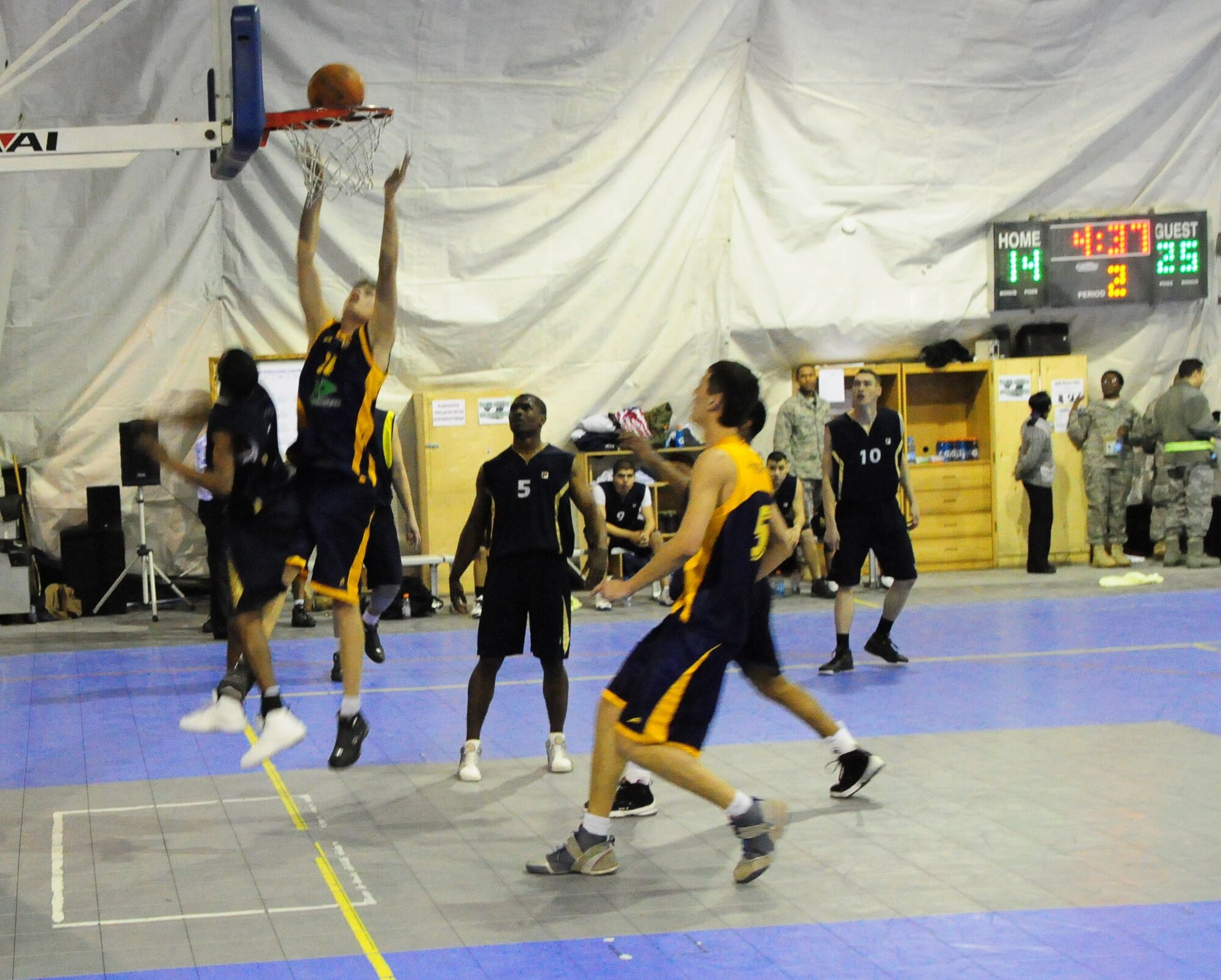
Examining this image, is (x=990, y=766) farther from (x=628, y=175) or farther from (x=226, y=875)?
(x=628, y=175)

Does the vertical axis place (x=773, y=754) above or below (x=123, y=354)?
below

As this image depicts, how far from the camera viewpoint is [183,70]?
1504cm

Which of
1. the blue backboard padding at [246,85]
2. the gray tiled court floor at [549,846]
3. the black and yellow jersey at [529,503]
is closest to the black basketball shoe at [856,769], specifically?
the gray tiled court floor at [549,846]

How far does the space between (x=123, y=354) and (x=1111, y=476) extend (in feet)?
36.3

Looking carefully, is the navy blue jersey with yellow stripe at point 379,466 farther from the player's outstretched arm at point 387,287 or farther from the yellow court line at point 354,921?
the yellow court line at point 354,921

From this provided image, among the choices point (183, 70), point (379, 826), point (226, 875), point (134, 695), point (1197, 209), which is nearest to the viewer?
point (226, 875)

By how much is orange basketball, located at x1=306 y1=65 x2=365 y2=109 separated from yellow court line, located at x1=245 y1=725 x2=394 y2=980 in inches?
138

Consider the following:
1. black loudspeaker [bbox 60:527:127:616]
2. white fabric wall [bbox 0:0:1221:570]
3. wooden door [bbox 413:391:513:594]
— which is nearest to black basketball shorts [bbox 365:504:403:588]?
wooden door [bbox 413:391:513:594]

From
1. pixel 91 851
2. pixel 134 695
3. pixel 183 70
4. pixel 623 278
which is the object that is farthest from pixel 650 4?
pixel 91 851

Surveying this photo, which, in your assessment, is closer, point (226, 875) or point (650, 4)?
point (226, 875)

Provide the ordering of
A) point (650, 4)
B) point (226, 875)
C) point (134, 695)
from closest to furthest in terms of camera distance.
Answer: point (226, 875) < point (134, 695) < point (650, 4)

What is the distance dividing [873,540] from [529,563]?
363cm

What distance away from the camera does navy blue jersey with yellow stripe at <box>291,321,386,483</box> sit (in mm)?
6473

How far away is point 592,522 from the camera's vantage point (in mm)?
7582
